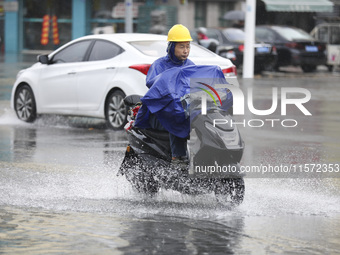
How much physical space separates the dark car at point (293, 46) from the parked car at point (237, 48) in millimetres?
365

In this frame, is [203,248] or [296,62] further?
[296,62]

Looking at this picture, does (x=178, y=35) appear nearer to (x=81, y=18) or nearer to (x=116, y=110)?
(x=116, y=110)

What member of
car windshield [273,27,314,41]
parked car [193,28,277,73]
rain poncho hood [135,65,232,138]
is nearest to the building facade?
car windshield [273,27,314,41]

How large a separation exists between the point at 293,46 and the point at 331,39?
3.36 meters

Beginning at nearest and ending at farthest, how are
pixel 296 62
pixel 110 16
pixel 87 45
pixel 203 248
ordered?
pixel 203 248
pixel 87 45
pixel 296 62
pixel 110 16

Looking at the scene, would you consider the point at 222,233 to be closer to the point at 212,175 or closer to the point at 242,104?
the point at 212,175

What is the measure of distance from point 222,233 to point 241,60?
885 inches

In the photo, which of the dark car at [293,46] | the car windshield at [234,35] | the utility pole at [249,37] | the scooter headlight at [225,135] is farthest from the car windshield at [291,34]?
the scooter headlight at [225,135]

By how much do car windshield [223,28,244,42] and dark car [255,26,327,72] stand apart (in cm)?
60

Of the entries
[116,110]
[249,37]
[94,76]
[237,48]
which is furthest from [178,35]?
[237,48]

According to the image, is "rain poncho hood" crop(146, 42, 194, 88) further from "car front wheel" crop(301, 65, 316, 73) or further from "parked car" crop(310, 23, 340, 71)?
"parked car" crop(310, 23, 340, 71)

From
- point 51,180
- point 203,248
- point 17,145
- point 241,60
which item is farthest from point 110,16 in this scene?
point 203,248

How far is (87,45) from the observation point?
1430 centimetres

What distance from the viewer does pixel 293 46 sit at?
28688 millimetres
